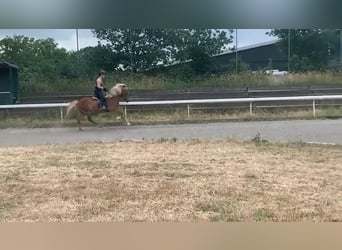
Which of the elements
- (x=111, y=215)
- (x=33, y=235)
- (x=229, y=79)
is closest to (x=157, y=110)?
(x=229, y=79)

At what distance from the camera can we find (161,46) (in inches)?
87.6

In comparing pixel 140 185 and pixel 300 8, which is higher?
pixel 300 8

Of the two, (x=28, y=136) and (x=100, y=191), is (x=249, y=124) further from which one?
(x=28, y=136)

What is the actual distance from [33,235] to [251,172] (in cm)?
158

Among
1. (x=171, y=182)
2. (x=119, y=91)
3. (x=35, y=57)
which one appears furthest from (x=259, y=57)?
(x=35, y=57)

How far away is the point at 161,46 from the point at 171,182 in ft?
3.37

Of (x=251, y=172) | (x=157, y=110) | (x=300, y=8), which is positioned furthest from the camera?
(x=251, y=172)

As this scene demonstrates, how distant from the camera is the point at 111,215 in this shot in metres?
2.46

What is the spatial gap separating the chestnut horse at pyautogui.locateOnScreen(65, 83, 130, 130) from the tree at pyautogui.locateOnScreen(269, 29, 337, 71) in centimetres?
92

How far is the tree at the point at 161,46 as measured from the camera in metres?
2.04

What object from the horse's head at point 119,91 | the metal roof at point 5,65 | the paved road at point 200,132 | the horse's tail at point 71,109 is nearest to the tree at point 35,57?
the metal roof at point 5,65

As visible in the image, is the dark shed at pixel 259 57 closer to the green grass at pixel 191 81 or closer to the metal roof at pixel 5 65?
the green grass at pixel 191 81

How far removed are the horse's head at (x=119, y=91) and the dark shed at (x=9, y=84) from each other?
477 mm

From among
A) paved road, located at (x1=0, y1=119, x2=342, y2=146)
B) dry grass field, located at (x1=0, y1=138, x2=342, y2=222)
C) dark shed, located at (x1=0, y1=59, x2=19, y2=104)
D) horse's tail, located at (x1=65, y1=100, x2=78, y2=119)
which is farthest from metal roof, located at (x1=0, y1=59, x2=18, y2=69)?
dry grass field, located at (x1=0, y1=138, x2=342, y2=222)
